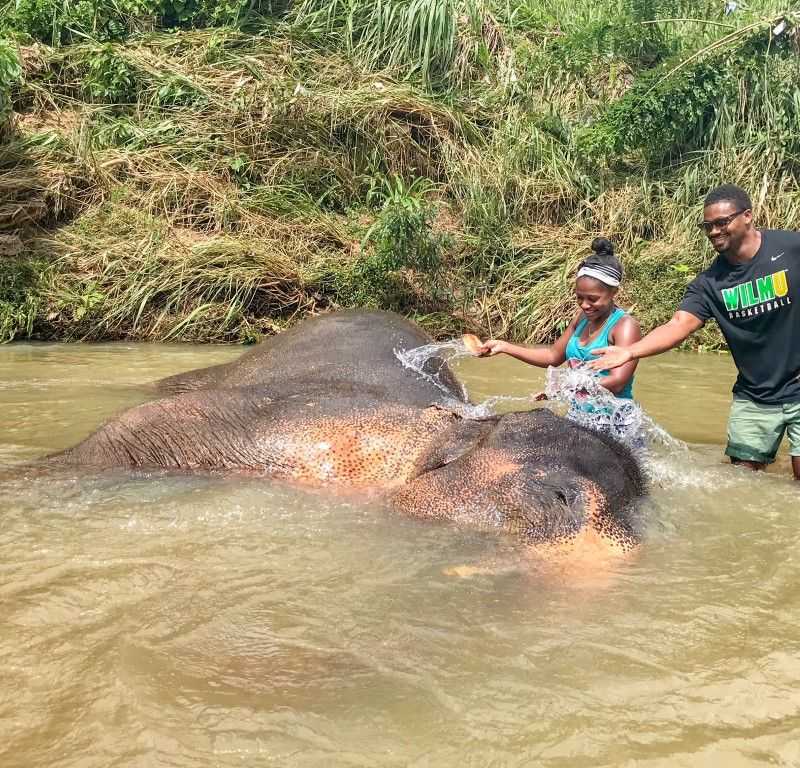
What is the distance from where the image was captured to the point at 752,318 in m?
4.27

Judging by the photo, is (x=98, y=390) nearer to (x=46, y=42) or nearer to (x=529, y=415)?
(x=529, y=415)

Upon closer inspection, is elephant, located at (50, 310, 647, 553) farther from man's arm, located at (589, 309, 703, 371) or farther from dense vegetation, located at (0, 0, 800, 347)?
dense vegetation, located at (0, 0, 800, 347)

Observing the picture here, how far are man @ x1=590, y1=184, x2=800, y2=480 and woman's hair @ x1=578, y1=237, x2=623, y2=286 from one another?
320 millimetres

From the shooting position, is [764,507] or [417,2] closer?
[764,507]

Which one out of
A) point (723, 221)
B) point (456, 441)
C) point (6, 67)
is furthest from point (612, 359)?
point (6, 67)

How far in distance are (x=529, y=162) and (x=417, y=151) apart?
1.38 metres

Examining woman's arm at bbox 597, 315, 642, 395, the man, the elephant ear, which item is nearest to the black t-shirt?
the man

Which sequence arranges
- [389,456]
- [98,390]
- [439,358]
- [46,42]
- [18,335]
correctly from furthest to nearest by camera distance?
[46,42] → [18,335] → [98,390] → [439,358] → [389,456]

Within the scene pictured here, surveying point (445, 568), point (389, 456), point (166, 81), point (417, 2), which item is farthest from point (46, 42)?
point (445, 568)

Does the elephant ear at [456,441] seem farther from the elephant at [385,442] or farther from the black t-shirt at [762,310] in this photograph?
the black t-shirt at [762,310]

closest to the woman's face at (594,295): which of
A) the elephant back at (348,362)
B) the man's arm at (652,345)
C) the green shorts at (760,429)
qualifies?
the man's arm at (652,345)

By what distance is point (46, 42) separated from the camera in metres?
11.5

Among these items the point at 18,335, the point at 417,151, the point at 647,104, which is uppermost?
the point at 647,104

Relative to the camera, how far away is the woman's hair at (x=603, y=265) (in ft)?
13.8
